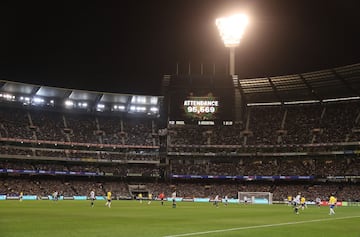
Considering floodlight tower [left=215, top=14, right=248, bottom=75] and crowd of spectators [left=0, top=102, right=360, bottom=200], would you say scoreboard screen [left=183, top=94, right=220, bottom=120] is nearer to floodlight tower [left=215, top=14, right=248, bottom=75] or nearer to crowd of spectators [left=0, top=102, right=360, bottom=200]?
floodlight tower [left=215, top=14, right=248, bottom=75]

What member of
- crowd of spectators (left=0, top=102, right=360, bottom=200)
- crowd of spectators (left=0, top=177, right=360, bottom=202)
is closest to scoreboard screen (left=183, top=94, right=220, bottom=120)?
crowd of spectators (left=0, top=102, right=360, bottom=200)

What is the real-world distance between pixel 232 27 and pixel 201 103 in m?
19.4

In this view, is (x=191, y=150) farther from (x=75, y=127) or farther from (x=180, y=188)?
(x=75, y=127)

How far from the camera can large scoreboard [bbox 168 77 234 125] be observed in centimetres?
5078

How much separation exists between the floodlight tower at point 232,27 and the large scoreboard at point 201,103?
46.7ft

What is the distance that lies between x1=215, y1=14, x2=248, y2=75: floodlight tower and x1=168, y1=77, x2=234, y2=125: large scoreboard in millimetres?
14231

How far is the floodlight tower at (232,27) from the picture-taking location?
63.6 m

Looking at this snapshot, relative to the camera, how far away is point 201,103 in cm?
5031

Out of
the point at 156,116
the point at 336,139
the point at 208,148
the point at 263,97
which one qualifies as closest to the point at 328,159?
the point at 336,139

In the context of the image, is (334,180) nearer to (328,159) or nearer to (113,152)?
(328,159)

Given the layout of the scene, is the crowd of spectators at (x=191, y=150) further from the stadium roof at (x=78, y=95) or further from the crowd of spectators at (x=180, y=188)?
the stadium roof at (x=78, y=95)

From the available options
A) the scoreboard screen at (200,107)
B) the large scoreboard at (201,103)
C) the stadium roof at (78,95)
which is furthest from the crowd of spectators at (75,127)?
the scoreboard screen at (200,107)

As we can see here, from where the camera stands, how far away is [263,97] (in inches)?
3767

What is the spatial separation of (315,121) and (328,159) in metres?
8.71
